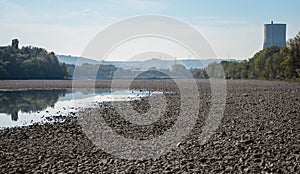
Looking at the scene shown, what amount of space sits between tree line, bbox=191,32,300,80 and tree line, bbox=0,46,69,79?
216 feet

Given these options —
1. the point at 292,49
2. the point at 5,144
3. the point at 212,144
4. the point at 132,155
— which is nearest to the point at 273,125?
the point at 212,144

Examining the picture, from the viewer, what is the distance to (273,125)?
65.5 ft

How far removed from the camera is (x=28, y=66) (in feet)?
459

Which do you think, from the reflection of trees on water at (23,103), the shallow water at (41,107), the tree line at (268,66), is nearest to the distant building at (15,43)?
the tree line at (268,66)

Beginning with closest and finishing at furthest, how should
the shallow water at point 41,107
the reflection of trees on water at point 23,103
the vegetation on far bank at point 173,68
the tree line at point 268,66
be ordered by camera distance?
the shallow water at point 41,107, the reflection of trees on water at point 23,103, the tree line at point 268,66, the vegetation on far bank at point 173,68

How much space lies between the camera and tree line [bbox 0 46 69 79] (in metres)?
128

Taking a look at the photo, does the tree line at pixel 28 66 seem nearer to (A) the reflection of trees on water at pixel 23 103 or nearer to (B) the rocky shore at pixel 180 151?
(A) the reflection of trees on water at pixel 23 103

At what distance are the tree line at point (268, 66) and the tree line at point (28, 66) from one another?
216 feet

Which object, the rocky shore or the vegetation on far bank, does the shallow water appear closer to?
the rocky shore

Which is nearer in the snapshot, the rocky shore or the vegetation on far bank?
the rocky shore

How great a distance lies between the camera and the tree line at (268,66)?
92125 millimetres

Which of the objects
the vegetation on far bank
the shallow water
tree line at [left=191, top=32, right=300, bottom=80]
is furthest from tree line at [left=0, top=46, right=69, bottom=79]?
the shallow water

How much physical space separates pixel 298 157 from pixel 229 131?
5935 millimetres

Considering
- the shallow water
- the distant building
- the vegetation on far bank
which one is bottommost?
the shallow water
